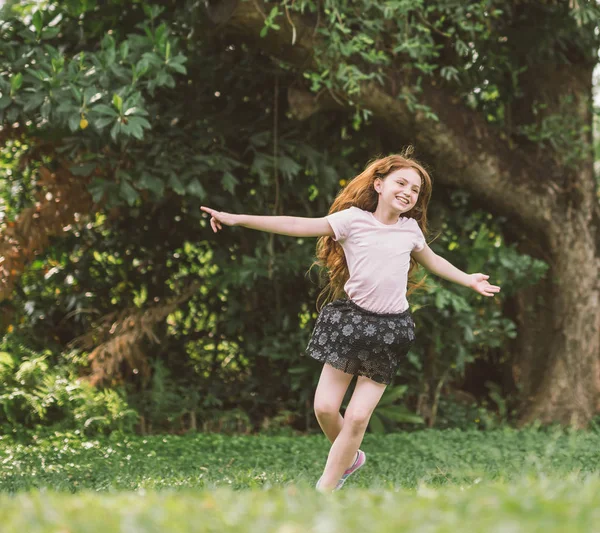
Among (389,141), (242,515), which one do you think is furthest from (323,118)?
(242,515)

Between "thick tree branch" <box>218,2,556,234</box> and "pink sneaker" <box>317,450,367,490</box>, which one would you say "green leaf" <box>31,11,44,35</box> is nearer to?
"thick tree branch" <box>218,2,556,234</box>

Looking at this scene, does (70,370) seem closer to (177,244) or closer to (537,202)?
(177,244)

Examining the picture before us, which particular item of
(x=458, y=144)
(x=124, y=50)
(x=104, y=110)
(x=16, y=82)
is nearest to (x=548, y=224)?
(x=458, y=144)

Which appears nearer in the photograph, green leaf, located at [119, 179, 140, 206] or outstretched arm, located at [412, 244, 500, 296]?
outstretched arm, located at [412, 244, 500, 296]

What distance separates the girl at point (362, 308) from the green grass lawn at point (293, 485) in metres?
0.39

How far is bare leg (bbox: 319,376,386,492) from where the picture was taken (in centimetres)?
437

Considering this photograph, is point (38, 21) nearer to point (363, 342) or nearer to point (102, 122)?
point (102, 122)

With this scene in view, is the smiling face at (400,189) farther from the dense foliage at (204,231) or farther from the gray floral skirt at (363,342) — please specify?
the dense foliage at (204,231)

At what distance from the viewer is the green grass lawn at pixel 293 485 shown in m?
2.39

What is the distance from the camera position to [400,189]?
4.61 m

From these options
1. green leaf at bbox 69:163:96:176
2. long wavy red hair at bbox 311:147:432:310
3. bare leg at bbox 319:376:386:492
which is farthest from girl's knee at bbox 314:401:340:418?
green leaf at bbox 69:163:96:176

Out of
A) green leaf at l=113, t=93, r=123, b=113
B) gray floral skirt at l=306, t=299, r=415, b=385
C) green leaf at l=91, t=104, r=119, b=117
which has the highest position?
green leaf at l=113, t=93, r=123, b=113

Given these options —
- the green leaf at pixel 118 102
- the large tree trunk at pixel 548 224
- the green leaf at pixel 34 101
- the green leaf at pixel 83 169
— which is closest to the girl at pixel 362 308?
the green leaf at pixel 118 102

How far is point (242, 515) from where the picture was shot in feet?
8.11
